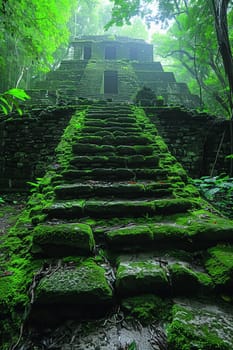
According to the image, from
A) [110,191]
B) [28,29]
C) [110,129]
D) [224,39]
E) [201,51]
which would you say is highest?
[28,29]

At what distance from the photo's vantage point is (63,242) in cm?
171

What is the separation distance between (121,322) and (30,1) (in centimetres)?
1070

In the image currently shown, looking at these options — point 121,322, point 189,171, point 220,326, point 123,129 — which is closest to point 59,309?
point 121,322

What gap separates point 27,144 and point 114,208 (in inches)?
194

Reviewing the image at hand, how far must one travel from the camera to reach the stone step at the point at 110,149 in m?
3.90

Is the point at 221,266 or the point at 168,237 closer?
the point at 221,266

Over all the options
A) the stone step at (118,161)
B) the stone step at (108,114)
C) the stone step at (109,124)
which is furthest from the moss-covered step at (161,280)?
the stone step at (108,114)

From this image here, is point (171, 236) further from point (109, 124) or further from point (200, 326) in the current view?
point (109, 124)

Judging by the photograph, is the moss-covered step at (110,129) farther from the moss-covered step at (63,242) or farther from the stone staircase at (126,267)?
the moss-covered step at (63,242)

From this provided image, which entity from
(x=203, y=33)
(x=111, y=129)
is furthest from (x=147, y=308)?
(x=203, y=33)

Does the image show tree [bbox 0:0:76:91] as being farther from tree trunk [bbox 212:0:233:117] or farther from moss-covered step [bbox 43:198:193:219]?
moss-covered step [bbox 43:198:193:219]

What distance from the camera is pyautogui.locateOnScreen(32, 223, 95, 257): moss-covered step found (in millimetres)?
1710

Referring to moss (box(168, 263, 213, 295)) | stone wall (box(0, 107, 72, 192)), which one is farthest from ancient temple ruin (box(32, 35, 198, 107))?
moss (box(168, 263, 213, 295))

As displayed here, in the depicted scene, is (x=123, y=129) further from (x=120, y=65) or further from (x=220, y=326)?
(x=120, y=65)
